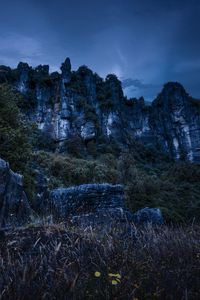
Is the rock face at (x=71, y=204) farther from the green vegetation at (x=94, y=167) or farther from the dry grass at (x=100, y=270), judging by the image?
the green vegetation at (x=94, y=167)

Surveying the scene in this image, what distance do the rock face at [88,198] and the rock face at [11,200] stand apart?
4.78 ft

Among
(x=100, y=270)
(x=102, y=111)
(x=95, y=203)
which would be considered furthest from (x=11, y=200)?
(x=102, y=111)

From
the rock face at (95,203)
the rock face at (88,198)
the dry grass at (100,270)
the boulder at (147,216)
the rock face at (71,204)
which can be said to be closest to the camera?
the dry grass at (100,270)

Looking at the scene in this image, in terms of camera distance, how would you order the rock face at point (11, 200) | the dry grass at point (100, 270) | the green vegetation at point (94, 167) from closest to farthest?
1. the dry grass at point (100, 270)
2. the rock face at point (11, 200)
3. the green vegetation at point (94, 167)

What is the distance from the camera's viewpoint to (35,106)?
58531mm

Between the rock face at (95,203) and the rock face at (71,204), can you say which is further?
the rock face at (95,203)

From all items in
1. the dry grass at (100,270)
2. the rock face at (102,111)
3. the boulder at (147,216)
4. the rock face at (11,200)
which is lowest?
the boulder at (147,216)

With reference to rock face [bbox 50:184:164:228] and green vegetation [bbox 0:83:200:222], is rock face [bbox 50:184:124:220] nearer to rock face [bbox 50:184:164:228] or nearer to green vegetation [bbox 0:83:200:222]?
rock face [bbox 50:184:164:228]

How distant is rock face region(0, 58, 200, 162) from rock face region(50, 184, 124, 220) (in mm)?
43168

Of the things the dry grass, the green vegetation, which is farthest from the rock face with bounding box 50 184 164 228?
the dry grass

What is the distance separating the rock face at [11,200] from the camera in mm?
5336

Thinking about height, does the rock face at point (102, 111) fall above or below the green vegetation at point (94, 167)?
above

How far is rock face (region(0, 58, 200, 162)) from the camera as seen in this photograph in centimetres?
5697

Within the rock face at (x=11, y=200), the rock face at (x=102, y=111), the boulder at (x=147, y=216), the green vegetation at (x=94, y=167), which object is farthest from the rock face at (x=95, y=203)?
the rock face at (x=102, y=111)
